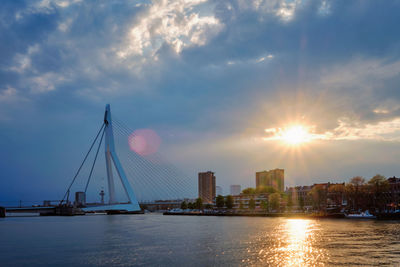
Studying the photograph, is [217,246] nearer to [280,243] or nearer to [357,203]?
[280,243]

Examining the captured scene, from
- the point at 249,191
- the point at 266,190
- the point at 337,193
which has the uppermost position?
the point at 337,193

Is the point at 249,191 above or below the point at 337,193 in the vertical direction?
below

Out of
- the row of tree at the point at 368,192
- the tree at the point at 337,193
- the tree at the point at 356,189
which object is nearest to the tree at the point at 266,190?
the tree at the point at 337,193

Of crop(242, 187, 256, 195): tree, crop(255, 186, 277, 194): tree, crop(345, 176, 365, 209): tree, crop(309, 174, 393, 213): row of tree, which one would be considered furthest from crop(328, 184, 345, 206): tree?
crop(242, 187, 256, 195): tree

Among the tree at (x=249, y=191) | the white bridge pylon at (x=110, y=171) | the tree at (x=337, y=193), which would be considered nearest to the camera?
the white bridge pylon at (x=110, y=171)

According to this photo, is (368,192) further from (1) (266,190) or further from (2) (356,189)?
(1) (266,190)

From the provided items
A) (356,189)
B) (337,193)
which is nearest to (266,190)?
(337,193)

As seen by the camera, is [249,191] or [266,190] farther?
A: [249,191]

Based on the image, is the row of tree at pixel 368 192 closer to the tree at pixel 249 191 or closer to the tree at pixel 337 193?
the tree at pixel 337 193

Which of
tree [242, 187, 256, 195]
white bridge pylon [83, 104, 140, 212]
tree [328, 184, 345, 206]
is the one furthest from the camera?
tree [242, 187, 256, 195]

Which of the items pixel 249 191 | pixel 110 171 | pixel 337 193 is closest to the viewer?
pixel 110 171

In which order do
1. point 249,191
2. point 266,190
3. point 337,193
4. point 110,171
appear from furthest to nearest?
point 249,191, point 266,190, point 337,193, point 110,171

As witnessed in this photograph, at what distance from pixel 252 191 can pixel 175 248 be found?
13449 cm

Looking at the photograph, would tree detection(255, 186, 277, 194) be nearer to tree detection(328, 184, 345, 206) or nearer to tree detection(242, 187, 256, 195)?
tree detection(242, 187, 256, 195)
